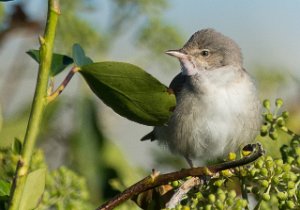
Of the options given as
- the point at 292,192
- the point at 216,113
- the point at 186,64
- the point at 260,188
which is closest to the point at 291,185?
the point at 292,192

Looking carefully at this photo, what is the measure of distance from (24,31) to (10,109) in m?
0.92

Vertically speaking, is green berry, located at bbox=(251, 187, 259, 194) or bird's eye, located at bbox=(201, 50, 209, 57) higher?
bird's eye, located at bbox=(201, 50, 209, 57)

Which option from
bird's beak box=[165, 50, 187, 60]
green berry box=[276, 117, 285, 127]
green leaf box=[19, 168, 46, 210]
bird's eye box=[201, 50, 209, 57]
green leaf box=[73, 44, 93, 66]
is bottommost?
green berry box=[276, 117, 285, 127]

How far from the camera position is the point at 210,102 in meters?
3.89

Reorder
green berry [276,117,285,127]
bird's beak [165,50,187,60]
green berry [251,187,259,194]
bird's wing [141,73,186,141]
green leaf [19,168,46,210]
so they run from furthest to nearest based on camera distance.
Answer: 1. bird's wing [141,73,186,141]
2. bird's beak [165,50,187,60]
3. green berry [276,117,285,127]
4. green berry [251,187,259,194]
5. green leaf [19,168,46,210]

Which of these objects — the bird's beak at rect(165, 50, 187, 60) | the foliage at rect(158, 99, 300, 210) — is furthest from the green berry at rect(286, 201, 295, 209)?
the bird's beak at rect(165, 50, 187, 60)

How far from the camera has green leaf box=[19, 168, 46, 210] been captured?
1.40 metres

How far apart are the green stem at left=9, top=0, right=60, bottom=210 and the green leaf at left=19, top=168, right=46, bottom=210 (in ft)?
0.34

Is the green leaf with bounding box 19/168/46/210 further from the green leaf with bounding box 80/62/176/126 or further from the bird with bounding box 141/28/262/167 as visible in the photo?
the bird with bounding box 141/28/262/167

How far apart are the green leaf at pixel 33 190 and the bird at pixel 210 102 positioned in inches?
93.2

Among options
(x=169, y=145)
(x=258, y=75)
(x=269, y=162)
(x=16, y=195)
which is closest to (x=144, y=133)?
(x=169, y=145)

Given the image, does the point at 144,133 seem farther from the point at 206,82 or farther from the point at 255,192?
the point at 255,192

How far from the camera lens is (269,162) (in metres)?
1.70

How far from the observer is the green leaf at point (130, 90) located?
4.80 ft
